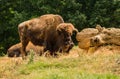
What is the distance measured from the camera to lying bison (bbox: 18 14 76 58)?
14.8 meters

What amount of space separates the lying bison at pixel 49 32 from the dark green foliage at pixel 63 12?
550 inches

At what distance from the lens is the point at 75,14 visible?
102 feet

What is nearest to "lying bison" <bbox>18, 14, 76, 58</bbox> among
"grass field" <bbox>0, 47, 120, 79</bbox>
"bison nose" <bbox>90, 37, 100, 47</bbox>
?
"bison nose" <bbox>90, 37, 100, 47</bbox>

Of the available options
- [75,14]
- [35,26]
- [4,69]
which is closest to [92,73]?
[4,69]

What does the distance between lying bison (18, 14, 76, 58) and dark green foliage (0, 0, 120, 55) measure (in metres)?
14.0

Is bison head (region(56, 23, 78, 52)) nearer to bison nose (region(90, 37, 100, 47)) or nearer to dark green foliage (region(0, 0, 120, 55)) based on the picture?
bison nose (region(90, 37, 100, 47))

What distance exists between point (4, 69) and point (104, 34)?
17.5 feet

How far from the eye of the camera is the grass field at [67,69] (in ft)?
27.6

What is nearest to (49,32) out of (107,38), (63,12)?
(107,38)

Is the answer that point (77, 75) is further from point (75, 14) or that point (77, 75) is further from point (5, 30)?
point (5, 30)

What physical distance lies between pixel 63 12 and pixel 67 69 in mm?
22683

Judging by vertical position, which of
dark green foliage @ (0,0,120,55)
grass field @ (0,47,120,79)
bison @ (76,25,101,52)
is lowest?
dark green foliage @ (0,0,120,55)

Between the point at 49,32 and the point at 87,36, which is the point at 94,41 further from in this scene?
the point at 49,32

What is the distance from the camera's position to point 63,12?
31.9 meters
